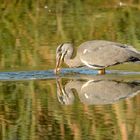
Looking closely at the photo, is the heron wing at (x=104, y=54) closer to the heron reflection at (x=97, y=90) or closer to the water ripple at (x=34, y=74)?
the water ripple at (x=34, y=74)

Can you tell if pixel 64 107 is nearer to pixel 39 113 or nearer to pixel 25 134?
pixel 39 113

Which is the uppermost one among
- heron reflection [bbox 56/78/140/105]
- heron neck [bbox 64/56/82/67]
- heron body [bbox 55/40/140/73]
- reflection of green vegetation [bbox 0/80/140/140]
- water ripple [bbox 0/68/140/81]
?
heron body [bbox 55/40/140/73]

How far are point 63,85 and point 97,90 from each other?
0.83 metres

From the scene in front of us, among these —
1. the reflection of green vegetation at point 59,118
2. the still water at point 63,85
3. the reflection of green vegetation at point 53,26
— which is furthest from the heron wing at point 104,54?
the reflection of green vegetation at point 59,118

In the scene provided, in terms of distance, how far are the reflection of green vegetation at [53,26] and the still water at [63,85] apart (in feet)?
0.05

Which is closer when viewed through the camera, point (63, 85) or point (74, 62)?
point (63, 85)

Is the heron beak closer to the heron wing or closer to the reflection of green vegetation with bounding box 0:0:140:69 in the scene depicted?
the reflection of green vegetation with bounding box 0:0:140:69

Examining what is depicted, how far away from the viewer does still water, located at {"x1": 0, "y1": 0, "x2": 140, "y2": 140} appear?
841 centimetres

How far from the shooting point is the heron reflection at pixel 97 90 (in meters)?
9.93

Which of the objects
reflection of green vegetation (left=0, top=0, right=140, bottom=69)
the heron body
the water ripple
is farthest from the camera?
reflection of green vegetation (left=0, top=0, right=140, bottom=69)

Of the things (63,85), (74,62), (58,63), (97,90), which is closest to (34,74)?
(58,63)

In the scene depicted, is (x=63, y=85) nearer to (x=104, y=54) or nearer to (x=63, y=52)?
(x=104, y=54)

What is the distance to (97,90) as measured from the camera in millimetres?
10477

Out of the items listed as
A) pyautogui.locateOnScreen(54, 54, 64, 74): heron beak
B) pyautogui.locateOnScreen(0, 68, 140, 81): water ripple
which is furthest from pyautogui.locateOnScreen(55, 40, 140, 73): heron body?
pyautogui.locateOnScreen(0, 68, 140, 81): water ripple
